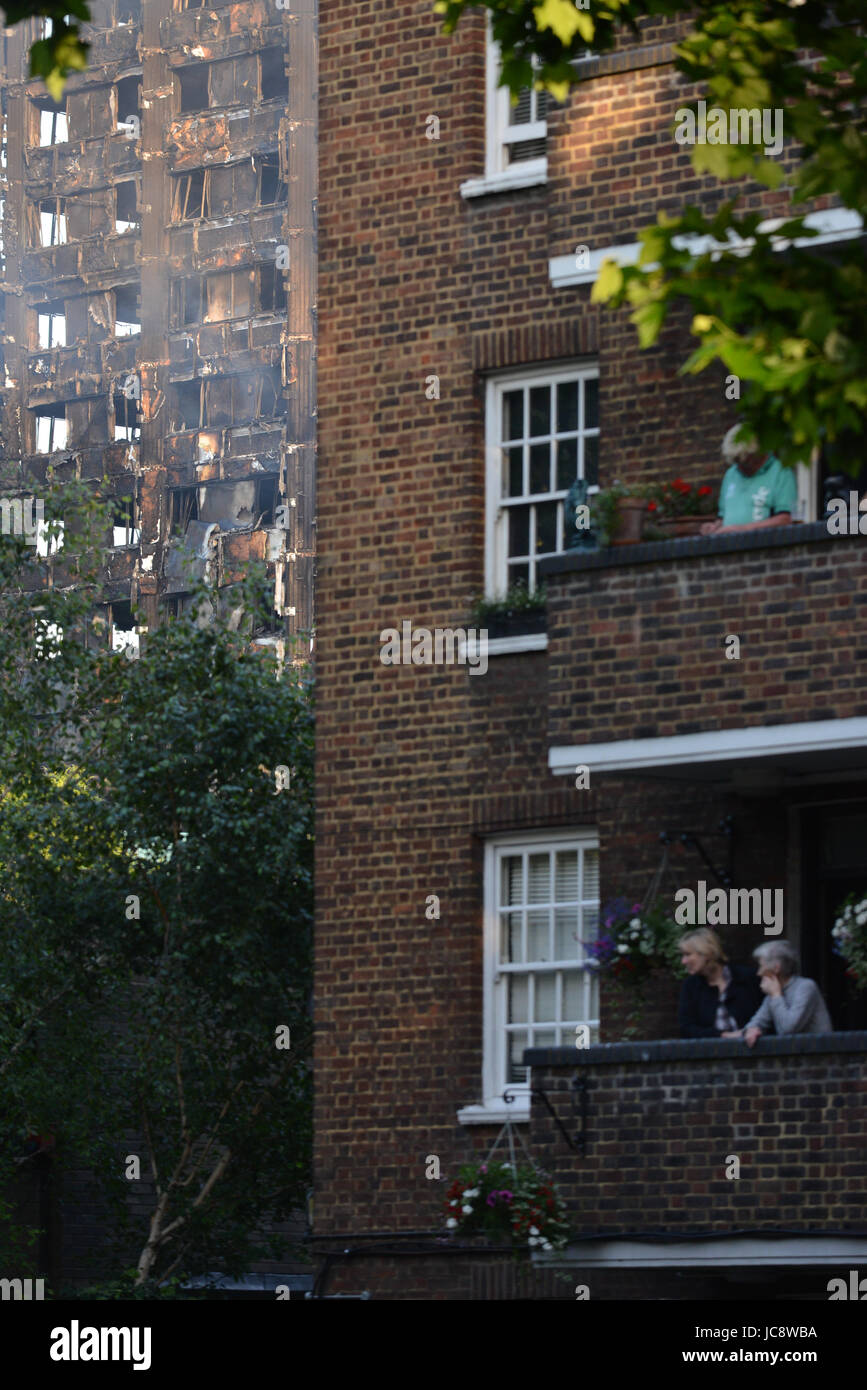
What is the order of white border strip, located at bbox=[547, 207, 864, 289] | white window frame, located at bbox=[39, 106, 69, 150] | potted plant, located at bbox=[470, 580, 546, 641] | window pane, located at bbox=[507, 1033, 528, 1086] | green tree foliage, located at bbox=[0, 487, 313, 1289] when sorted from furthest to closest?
white window frame, located at bbox=[39, 106, 69, 150] < green tree foliage, located at bbox=[0, 487, 313, 1289] < potted plant, located at bbox=[470, 580, 546, 641] < window pane, located at bbox=[507, 1033, 528, 1086] < white border strip, located at bbox=[547, 207, 864, 289]

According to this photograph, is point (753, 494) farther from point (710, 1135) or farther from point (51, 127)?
point (51, 127)

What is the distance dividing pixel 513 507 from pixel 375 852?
290cm

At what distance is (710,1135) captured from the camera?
59.6ft

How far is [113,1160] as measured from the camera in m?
29.0

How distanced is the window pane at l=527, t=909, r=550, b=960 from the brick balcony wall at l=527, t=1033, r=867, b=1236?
6.34ft

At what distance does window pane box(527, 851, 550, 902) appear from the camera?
68.8 feet

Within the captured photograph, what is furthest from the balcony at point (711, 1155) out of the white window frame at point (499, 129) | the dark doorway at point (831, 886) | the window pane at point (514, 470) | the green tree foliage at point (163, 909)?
the green tree foliage at point (163, 909)

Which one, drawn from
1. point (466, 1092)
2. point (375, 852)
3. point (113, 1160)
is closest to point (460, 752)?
point (375, 852)

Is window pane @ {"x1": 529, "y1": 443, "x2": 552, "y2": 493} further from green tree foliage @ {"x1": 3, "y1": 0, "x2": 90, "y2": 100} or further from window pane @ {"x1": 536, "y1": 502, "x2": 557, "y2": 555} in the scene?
green tree foliage @ {"x1": 3, "y1": 0, "x2": 90, "y2": 100}

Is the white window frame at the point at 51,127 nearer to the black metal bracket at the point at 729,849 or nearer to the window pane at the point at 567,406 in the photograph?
the window pane at the point at 567,406

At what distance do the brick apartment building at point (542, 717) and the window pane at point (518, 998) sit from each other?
17 mm

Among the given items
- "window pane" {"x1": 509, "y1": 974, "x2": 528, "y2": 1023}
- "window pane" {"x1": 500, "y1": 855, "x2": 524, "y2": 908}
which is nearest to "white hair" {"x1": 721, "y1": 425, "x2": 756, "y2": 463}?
"window pane" {"x1": 500, "y1": 855, "x2": 524, "y2": 908}
